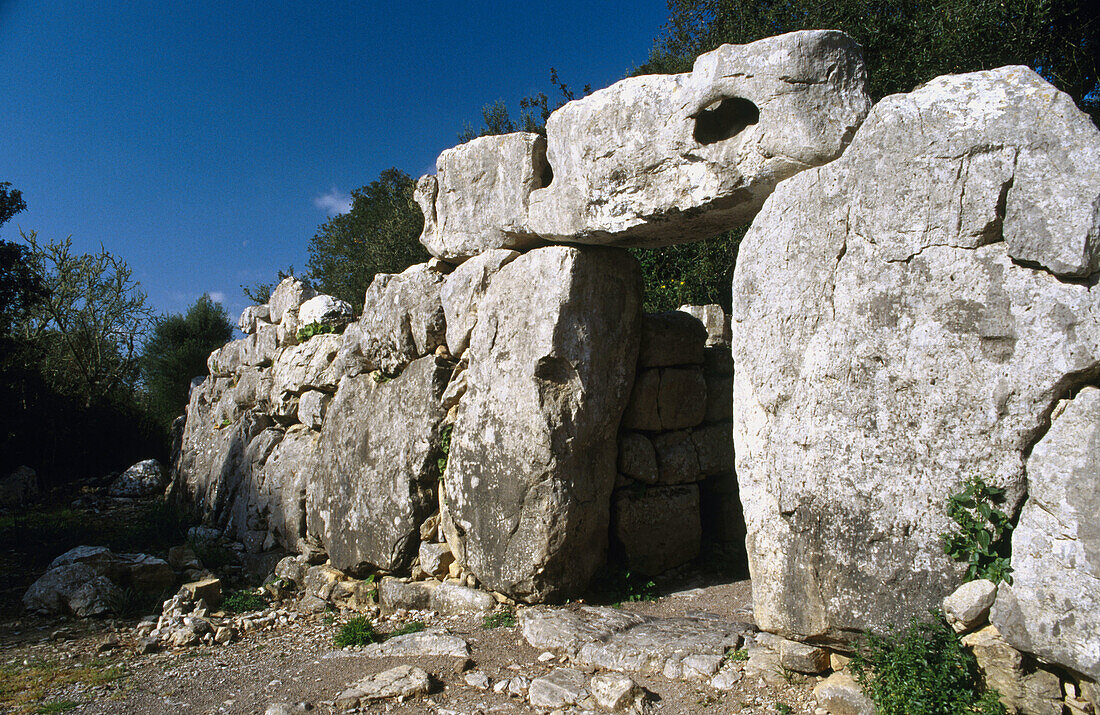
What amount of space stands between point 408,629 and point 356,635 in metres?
0.42

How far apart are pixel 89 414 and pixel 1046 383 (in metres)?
16.2

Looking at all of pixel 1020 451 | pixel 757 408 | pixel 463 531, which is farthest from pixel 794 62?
pixel 463 531

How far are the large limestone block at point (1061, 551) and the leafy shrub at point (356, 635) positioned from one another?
172 inches

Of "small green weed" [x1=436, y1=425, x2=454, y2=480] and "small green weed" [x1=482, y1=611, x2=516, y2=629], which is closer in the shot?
"small green weed" [x1=482, y1=611, x2=516, y2=629]

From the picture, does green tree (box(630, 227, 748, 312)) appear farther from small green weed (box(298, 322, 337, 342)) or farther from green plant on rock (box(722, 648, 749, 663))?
green plant on rock (box(722, 648, 749, 663))

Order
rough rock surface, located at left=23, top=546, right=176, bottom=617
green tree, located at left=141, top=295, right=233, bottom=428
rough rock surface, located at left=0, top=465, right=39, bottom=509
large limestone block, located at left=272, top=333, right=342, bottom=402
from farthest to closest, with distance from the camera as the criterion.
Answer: green tree, located at left=141, top=295, right=233, bottom=428 → rough rock surface, located at left=0, top=465, right=39, bottom=509 → large limestone block, located at left=272, top=333, right=342, bottom=402 → rough rock surface, located at left=23, top=546, right=176, bottom=617

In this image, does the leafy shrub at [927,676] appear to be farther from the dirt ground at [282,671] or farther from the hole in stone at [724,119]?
the hole in stone at [724,119]

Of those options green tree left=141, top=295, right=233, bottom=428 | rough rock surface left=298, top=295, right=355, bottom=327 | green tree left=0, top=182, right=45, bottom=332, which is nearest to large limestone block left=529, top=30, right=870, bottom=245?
rough rock surface left=298, top=295, right=355, bottom=327

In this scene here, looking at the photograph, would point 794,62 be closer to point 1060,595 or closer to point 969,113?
point 969,113

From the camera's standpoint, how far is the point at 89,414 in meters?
14.5

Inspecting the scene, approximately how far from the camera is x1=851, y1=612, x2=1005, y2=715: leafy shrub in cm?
346

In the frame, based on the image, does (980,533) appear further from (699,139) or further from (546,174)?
(546,174)

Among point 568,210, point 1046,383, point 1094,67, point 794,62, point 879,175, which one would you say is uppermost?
point 1094,67

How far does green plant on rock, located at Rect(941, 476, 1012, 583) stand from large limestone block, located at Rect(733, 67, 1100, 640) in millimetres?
67
